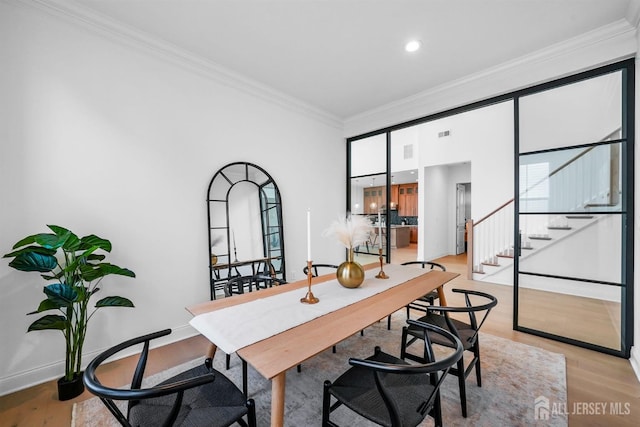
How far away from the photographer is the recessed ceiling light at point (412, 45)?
2.54 meters

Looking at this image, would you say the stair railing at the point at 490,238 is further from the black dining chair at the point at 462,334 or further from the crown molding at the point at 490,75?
the black dining chair at the point at 462,334

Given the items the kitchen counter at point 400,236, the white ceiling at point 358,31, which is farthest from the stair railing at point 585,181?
the kitchen counter at point 400,236

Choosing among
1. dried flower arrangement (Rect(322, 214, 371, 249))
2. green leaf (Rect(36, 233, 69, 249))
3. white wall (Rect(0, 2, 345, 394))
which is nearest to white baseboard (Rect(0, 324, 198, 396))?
white wall (Rect(0, 2, 345, 394))

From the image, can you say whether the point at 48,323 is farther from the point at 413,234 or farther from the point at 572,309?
the point at 413,234

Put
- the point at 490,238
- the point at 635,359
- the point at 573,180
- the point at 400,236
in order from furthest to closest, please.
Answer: the point at 400,236, the point at 490,238, the point at 573,180, the point at 635,359

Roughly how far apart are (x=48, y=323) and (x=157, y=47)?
2440mm

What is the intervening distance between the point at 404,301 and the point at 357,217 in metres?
0.72

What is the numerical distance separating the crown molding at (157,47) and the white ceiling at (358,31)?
4 cm

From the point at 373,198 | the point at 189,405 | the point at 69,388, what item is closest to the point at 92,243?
the point at 69,388

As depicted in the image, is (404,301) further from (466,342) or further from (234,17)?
(234,17)

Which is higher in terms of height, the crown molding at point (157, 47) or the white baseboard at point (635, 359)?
the crown molding at point (157, 47)

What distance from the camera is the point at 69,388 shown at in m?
1.89

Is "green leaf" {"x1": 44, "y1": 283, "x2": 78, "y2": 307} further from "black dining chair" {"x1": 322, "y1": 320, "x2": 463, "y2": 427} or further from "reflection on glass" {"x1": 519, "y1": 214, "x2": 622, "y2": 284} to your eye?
"reflection on glass" {"x1": 519, "y1": 214, "x2": 622, "y2": 284}

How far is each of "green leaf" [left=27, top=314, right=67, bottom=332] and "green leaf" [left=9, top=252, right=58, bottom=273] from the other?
33 cm
